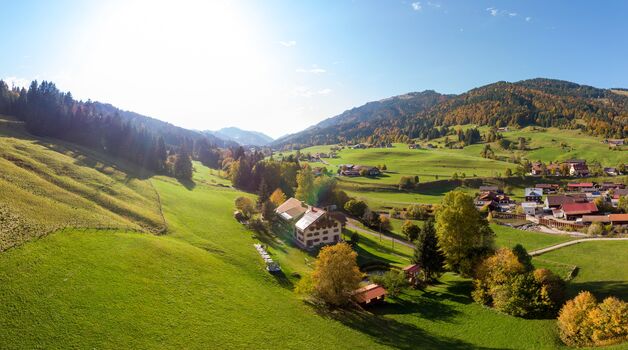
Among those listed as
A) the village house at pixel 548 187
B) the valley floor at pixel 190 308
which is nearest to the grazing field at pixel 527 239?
the valley floor at pixel 190 308

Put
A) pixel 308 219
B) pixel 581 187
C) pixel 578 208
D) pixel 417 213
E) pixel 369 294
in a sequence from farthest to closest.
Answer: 1. pixel 581 187
2. pixel 578 208
3. pixel 417 213
4. pixel 308 219
5. pixel 369 294

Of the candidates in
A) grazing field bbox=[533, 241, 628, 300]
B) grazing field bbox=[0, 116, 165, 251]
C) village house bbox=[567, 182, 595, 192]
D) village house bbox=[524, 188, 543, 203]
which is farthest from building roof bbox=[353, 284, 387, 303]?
village house bbox=[567, 182, 595, 192]

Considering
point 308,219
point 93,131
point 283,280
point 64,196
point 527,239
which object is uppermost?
point 93,131

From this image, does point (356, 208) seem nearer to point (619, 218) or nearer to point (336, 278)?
point (336, 278)

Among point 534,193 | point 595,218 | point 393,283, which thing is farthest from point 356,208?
point 534,193

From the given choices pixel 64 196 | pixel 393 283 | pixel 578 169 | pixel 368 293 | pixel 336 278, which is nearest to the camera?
pixel 336 278

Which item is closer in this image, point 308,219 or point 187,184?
point 308,219
